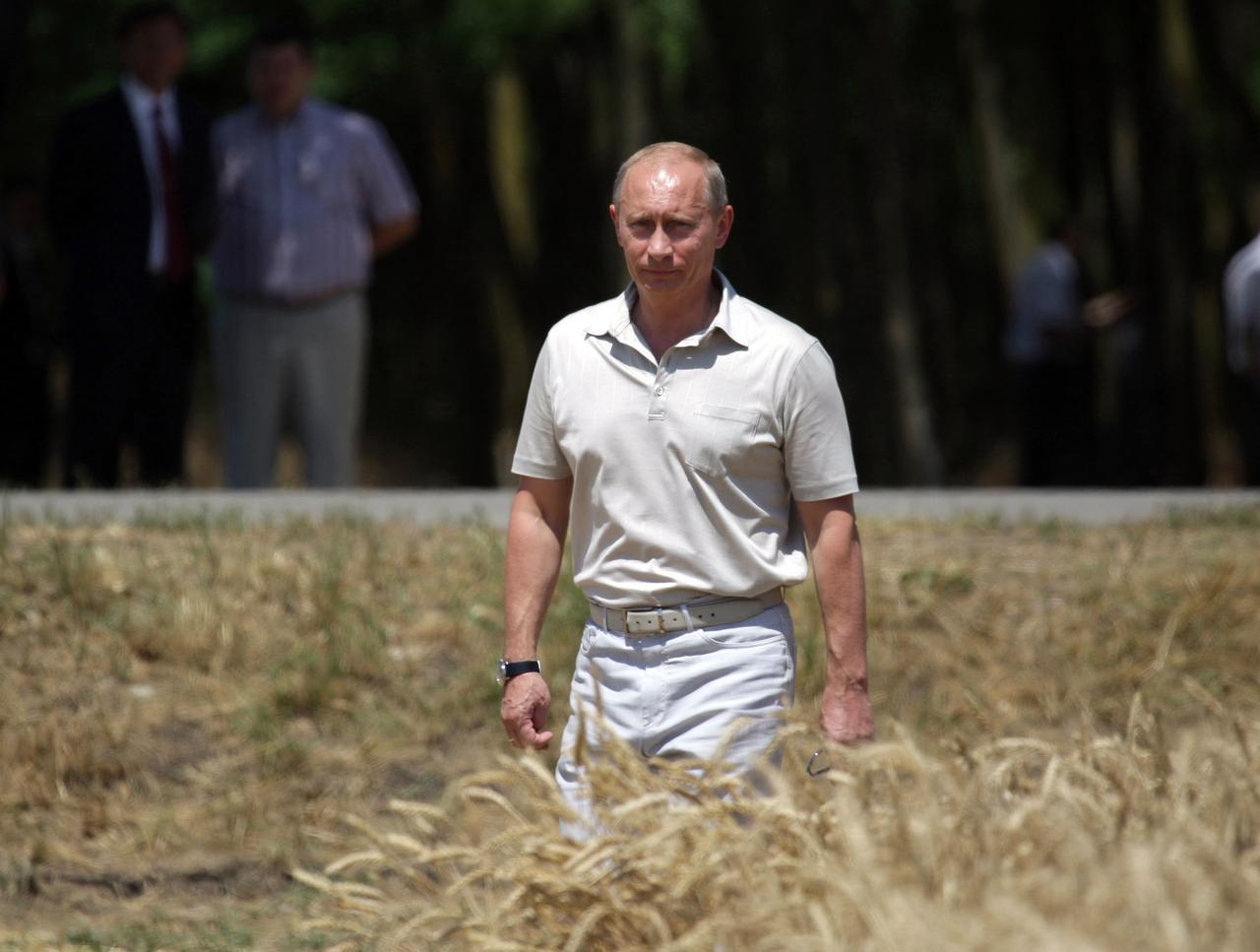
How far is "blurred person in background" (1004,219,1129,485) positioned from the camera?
14.6m

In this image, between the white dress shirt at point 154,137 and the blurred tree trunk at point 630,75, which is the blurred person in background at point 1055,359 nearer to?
the blurred tree trunk at point 630,75

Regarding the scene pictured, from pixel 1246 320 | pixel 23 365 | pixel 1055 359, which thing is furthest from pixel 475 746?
pixel 1055 359

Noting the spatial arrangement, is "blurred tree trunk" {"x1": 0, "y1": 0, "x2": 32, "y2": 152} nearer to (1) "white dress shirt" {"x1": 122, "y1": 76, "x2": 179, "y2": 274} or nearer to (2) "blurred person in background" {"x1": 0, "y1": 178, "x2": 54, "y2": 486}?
(1) "white dress shirt" {"x1": 122, "y1": 76, "x2": 179, "y2": 274}

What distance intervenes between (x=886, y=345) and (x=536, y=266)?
4.97m

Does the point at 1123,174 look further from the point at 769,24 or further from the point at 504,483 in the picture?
the point at 504,483

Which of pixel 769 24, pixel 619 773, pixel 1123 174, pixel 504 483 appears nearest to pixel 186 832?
pixel 619 773

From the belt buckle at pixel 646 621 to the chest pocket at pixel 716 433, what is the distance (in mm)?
324

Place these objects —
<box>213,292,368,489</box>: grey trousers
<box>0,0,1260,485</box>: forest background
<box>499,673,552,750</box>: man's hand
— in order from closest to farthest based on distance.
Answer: <box>499,673,552,750</box>: man's hand, <box>213,292,368,489</box>: grey trousers, <box>0,0,1260,485</box>: forest background

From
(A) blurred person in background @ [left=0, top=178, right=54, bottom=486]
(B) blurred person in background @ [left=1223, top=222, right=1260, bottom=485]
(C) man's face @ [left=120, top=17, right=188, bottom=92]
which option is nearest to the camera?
(C) man's face @ [left=120, top=17, right=188, bottom=92]

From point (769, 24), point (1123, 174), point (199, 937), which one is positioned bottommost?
point (199, 937)

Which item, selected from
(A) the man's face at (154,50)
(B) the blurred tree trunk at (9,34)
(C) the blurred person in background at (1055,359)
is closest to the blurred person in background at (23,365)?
(B) the blurred tree trunk at (9,34)

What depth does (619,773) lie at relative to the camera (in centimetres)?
428

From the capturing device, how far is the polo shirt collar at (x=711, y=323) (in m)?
4.39

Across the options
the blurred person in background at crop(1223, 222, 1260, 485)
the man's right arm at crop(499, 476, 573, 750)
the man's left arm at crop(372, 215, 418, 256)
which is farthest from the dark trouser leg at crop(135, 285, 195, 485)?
the man's right arm at crop(499, 476, 573, 750)
